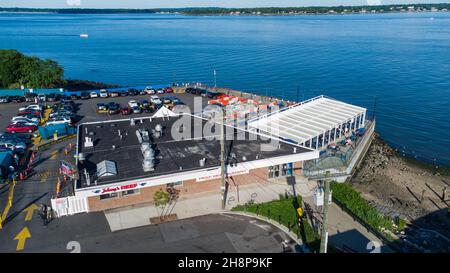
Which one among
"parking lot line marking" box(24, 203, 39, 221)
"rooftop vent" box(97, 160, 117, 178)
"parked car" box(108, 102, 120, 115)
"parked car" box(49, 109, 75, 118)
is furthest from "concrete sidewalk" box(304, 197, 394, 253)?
"parked car" box(49, 109, 75, 118)

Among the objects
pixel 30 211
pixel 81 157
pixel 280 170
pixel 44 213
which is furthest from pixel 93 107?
pixel 280 170

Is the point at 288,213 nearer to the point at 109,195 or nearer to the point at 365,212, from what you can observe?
the point at 365,212

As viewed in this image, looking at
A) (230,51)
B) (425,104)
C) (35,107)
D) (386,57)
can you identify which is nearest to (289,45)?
(230,51)

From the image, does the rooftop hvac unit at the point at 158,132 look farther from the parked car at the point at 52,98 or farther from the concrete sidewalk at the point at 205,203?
the parked car at the point at 52,98

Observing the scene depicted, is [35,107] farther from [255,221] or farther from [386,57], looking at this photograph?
[386,57]

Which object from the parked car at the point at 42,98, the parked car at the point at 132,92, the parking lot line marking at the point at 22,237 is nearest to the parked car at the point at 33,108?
the parked car at the point at 42,98
